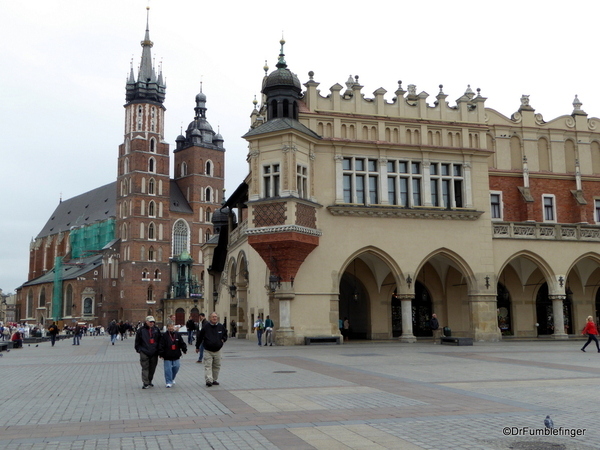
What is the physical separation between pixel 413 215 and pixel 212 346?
2005 centimetres

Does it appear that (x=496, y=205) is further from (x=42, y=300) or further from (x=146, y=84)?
(x=42, y=300)

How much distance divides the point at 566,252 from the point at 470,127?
8430 millimetres

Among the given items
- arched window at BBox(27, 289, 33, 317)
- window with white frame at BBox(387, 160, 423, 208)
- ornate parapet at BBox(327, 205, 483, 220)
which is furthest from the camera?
arched window at BBox(27, 289, 33, 317)

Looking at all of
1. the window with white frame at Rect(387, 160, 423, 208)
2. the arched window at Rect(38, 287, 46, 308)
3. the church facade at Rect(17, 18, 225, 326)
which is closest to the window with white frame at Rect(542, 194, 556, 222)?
the window with white frame at Rect(387, 160, 423, 208)

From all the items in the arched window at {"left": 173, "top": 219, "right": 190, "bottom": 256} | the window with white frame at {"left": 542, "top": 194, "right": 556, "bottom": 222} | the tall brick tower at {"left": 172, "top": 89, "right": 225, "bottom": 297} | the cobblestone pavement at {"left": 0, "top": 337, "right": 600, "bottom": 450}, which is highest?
the tall brick tower at {"left": 172, "top": 89, "right": 225, "bottom": 297}

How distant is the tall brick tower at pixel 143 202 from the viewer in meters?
97.7

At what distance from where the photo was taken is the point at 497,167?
118 ft

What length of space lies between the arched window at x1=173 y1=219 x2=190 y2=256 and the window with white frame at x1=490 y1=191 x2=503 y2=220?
76801 mm

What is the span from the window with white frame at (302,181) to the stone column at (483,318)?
10.2 meters

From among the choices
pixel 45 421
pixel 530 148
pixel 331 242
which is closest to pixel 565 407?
pixel 45 421

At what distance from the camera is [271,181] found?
2916 cm

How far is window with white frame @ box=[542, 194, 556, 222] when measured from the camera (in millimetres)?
36531

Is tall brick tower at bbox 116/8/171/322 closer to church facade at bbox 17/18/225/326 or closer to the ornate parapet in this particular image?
church facade at bbox 17/18/225/326

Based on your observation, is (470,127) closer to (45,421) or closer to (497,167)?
(497,167)
